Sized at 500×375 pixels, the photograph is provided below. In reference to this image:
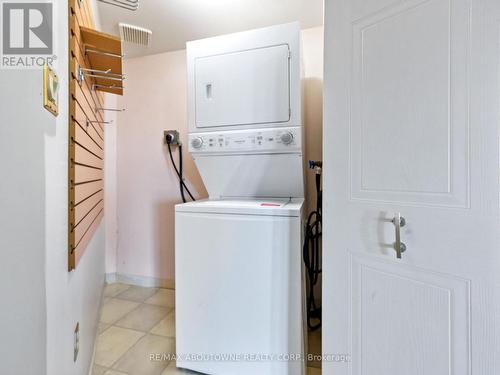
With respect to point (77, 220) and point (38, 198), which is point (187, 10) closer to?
point (77, 220)

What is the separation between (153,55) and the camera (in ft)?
8.66

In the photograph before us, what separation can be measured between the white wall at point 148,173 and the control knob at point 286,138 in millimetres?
1247

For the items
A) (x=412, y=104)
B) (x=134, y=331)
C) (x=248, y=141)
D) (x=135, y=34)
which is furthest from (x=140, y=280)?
(x=412, y=104)

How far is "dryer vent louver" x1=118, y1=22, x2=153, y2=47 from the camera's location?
2162 millimetres

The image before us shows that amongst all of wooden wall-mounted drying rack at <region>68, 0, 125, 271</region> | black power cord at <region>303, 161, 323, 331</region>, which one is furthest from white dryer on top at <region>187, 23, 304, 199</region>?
wooden wall-mounted drying rack at <region>68, 0, 125, 271</region>

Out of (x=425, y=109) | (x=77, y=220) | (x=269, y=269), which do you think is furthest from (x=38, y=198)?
(x=425, y=109)

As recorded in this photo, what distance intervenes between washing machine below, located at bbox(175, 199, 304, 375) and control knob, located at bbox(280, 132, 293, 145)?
1.30 ft

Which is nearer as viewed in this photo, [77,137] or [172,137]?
[77,137]

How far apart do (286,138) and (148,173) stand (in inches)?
68.9

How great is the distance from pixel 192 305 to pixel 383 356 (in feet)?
3.31

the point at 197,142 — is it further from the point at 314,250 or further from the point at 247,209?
the point at 314,250

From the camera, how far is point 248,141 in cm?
162

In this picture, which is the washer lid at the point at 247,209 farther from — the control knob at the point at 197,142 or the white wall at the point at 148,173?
the white wall at the point at 148,173

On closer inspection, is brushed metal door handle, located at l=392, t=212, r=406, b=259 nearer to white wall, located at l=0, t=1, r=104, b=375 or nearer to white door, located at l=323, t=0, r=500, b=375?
white door, located at l=323, t=0, r=500, b=375
